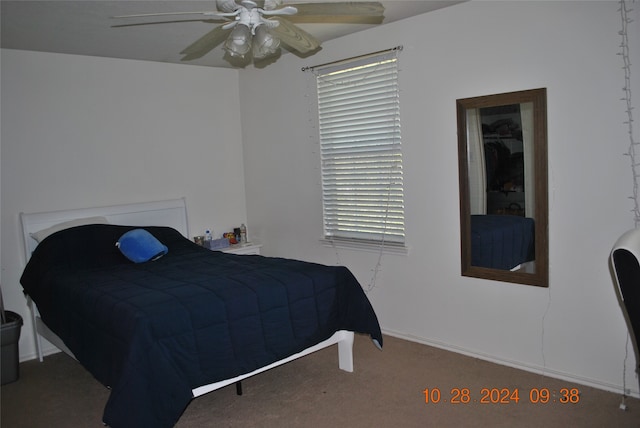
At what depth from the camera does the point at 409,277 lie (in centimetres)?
390

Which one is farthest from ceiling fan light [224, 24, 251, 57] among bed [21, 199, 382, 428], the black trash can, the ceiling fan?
the black trash can

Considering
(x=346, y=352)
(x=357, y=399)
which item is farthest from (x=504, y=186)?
(x=357, y=399)

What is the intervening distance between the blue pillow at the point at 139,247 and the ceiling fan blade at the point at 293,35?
1.92 meters

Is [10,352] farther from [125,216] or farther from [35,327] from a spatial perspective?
[125,216]

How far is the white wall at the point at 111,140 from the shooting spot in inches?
152

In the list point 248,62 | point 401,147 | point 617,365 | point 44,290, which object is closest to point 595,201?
point 617,365

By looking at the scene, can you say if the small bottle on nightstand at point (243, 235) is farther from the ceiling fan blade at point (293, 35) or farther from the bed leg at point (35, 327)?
the ceiling fan blade at point (293, 35)

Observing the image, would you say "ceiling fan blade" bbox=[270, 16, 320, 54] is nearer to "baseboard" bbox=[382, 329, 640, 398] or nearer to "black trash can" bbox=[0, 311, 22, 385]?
"baseboard" bbox=[382, 329, 640, 398]

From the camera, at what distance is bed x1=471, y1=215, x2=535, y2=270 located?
3207mm

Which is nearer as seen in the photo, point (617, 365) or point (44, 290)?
point (617, 365)

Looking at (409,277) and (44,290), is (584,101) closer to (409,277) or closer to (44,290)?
(409,277)

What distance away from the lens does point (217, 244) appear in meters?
4.88

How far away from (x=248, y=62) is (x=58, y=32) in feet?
5.69

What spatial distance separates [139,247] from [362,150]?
188 centimetres
